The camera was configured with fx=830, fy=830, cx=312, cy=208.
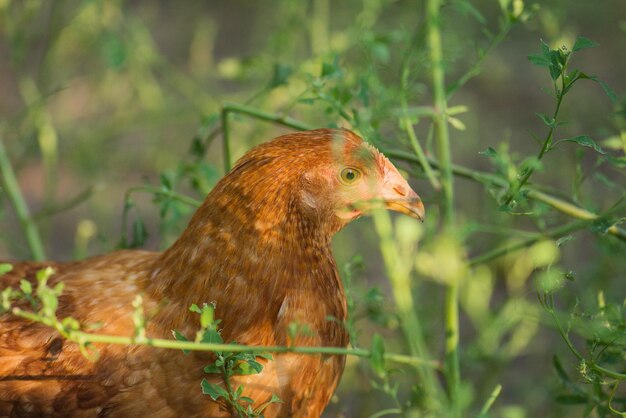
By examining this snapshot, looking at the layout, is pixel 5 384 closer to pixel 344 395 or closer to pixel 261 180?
pixel 261 180

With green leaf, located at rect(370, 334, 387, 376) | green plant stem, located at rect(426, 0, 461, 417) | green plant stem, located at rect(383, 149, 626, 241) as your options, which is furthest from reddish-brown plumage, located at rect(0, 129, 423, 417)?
green leaf, located at rect(370, 334, 387, 376)

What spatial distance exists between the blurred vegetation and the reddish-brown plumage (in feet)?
0.32

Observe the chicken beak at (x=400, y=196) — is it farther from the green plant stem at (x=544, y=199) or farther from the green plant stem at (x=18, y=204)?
the green plant stem at (x=18, y=204)

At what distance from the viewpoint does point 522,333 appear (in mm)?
2801

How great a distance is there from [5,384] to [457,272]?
3.46 ft

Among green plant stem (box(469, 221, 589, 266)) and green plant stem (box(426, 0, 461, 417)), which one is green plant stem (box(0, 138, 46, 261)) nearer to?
green plant stem (box(469, 221, 589, 266))

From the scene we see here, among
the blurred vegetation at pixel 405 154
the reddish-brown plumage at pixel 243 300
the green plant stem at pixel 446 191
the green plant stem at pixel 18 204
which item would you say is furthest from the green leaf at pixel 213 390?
the green plant stem at pixel 18 204

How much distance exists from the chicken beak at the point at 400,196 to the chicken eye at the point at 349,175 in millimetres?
72

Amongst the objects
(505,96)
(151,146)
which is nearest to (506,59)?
(505,96)

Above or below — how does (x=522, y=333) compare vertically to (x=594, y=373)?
below

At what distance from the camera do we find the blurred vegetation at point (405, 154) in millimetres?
1732

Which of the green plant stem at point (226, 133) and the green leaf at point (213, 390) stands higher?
the green plant stem at point (226, 133)

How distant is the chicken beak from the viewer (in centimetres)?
195

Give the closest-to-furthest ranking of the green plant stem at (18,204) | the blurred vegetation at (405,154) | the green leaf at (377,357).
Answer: the green leaf at (377,357)
the blurred vegetation at (405,154)
the green plant stem at (18,204)
